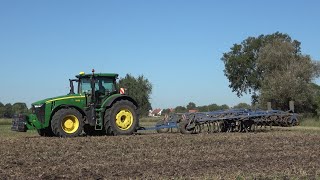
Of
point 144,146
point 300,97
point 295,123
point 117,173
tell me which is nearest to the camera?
point 117,173

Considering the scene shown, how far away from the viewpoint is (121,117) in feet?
61.5

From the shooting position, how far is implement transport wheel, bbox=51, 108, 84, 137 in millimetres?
17109

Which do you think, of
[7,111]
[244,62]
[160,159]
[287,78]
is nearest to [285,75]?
[287,78]

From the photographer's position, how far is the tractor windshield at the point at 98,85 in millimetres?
18812

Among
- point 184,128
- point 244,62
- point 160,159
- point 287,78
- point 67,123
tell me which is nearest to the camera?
point 160,159

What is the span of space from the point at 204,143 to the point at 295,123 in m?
10.5

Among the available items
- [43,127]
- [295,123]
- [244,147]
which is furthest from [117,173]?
[295,123]

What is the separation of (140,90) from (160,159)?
198ft

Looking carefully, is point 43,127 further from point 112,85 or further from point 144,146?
point 144,146

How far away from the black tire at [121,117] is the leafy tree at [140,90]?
161 ft

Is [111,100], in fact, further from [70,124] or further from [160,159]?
[160,159]

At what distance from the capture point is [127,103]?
61.8 feet

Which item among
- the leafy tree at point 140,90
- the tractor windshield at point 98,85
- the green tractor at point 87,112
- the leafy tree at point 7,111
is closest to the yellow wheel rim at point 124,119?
the green tractor at point 87,112

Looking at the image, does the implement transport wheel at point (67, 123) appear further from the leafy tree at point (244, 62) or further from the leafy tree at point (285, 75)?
the leafy tree at point (244, 62)
